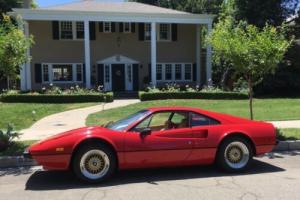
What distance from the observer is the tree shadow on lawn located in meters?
7.79

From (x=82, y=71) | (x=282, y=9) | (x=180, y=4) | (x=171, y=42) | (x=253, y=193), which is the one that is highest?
(x=180, y=4)

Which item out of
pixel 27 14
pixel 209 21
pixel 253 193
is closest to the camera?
pixel 253 193

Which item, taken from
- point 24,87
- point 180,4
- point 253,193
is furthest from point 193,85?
point 253,193

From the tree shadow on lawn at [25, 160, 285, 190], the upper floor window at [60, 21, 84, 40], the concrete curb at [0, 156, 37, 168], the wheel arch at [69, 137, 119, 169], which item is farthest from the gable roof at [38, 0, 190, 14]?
the wheel arch at [69, 137, 119, 169]

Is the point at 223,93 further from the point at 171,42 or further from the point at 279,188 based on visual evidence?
the point at 279,188

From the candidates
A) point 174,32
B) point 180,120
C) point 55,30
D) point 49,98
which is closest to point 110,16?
point 55,30

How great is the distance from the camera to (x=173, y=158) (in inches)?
323

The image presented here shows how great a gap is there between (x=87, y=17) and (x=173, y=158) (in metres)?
22.6

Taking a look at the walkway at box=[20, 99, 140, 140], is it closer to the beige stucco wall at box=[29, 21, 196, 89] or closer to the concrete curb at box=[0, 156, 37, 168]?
the concrete curb at box=[0, 156, 37, 168]

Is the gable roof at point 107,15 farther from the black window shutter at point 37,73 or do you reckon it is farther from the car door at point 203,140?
the car door at point 203,140

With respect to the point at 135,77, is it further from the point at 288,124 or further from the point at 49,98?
the point at 288,124

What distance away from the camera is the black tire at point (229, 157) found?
27.7ft

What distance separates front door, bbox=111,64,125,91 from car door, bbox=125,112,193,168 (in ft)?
78.1

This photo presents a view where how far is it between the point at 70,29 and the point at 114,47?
3.28 metres
